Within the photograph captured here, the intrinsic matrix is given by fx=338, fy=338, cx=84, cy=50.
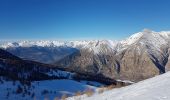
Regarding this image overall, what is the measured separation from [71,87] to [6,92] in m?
10.6

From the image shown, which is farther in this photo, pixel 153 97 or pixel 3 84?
pixel 3 84

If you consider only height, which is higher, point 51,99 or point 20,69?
point 20,69

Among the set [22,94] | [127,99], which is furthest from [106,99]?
[22,94]

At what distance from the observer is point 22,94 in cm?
2134

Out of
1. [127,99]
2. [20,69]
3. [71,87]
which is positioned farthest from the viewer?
[20,69]

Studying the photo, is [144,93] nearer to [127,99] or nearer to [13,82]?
[127,99]

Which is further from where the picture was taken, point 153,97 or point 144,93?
point 144,93

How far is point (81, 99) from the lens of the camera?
13469 millimetres

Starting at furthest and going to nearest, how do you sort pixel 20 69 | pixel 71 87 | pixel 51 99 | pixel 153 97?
pixel 20 69 < pixel 71 87 < pixel 51 99 < pixel 153 97

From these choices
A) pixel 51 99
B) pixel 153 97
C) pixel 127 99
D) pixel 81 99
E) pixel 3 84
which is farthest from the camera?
pixel 3 84

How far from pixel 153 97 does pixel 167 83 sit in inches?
89.6

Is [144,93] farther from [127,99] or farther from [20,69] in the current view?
[20,69]

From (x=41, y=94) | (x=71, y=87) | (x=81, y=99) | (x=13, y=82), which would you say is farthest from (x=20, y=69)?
(x=81, y=99)

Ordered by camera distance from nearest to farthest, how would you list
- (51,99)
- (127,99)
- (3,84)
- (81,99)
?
(127,99), (81,99), (51,99), (3,84)
